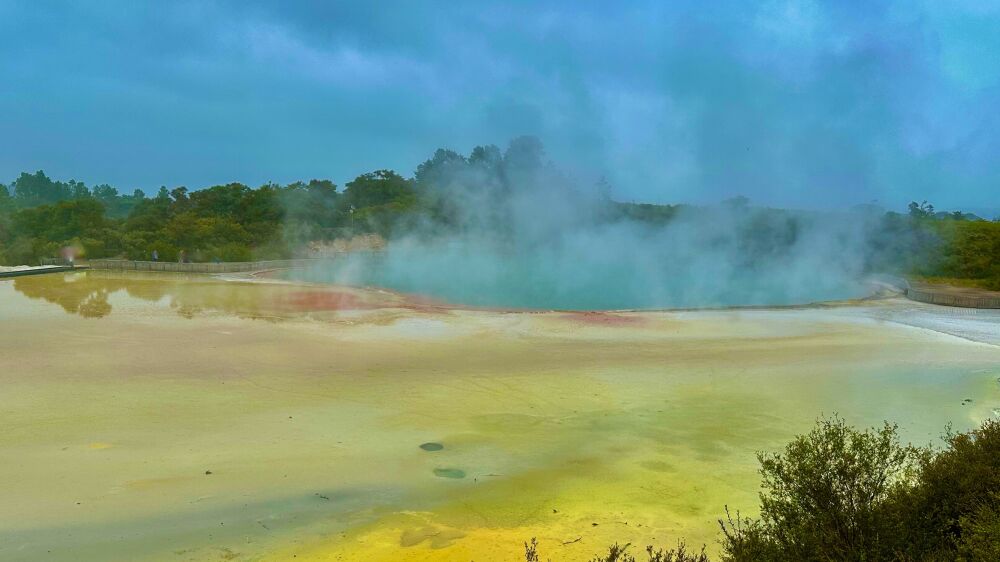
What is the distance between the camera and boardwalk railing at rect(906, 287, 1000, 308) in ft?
67.9

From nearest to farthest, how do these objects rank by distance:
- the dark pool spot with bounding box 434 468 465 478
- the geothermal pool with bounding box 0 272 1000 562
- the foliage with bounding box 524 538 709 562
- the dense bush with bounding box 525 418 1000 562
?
the foliage with bounding box 524 538 709 562, the dense bush with bounding box 525 418 1000 562, the geothermal pool with bounding box 0 272 1000 562, the dark pool spot with bounding box 434 468 465 478

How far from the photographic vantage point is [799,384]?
10641 mm

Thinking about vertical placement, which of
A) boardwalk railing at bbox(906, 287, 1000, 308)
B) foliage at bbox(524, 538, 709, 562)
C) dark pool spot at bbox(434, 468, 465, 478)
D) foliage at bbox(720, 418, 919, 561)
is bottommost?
dark pool spot at bbox(434, 468, 465, 478)

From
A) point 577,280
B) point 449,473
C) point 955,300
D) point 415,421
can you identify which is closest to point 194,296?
point 415,421

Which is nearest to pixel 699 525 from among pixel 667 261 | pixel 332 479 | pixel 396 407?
pixel 332 479

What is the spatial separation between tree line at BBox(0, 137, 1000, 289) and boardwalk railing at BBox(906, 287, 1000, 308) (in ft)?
23.3

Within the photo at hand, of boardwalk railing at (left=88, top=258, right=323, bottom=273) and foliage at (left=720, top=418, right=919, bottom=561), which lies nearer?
foliage at (left=720, top=418, right=919, bottom=561)

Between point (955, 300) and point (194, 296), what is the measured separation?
24.6m

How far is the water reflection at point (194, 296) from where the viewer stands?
58.0ft

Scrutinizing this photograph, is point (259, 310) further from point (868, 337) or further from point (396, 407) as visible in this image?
point (868, 337)

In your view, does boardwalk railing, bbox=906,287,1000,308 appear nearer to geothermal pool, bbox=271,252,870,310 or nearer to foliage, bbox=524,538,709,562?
geothermal pool, bbox=271,252,870,310

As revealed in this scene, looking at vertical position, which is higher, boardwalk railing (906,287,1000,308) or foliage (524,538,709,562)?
boardwalk railing (906,287,1000,308)

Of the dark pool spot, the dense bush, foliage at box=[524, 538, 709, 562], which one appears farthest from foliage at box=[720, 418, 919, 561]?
the dark pool spot

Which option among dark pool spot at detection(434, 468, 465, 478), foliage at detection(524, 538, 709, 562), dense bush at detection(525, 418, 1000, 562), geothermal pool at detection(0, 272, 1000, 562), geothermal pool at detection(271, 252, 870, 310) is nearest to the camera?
foliage at detection(524, 538, 709, 562)
